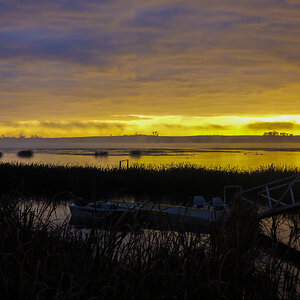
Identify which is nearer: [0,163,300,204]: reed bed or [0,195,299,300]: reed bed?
[0,195,299,300]: reed bed

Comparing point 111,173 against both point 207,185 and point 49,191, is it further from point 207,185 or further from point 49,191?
point 207,185

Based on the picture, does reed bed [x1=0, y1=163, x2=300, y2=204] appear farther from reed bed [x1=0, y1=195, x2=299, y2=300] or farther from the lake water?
reed bed [x1=0, y1=195, x2=299, y2=300]

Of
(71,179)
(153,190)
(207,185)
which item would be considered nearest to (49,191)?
(71,179)

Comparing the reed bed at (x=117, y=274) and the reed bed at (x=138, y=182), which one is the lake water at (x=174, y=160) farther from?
the reed bed at (x=117, y=274)

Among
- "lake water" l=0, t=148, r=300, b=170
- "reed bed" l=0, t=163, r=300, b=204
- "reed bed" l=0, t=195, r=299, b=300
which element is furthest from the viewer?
"lake water" l=0, t=148, r=300, b=170

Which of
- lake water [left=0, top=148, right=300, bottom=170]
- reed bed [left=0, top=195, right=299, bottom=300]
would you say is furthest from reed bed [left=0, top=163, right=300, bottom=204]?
reed bed [left=0, top=195, right=299, bottom=300]

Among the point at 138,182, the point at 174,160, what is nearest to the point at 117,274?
the point at 138,182

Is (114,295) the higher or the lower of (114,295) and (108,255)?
the lower

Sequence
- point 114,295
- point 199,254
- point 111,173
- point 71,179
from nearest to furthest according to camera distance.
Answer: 1. point 114,295
2. point 199,254
3. point 71,179
4. point 111,173

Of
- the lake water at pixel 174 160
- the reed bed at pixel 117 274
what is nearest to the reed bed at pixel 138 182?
the lake water at pixel 174 160

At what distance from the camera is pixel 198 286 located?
5.37 m

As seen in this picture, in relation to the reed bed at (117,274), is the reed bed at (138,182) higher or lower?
lower

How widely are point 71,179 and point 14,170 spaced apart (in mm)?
6821

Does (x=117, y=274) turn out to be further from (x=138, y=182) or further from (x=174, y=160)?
(x=174, y=160)
